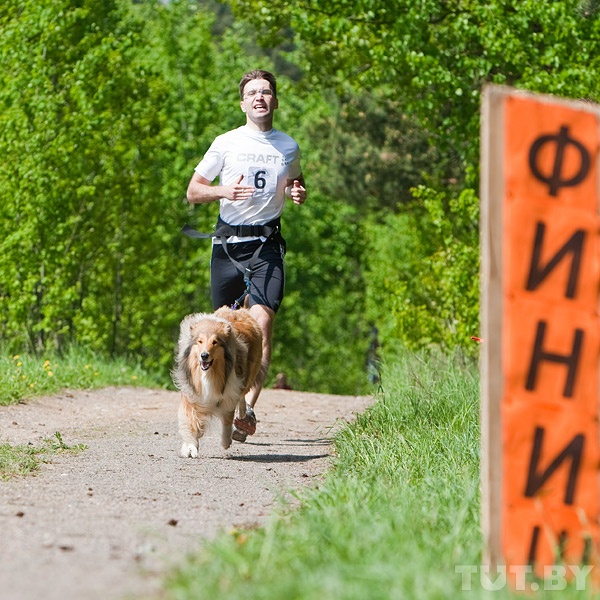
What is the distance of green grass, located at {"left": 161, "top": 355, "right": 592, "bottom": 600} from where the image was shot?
11.8ft

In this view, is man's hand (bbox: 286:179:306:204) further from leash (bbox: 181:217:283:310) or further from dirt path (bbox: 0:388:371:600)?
dirt path (bbox: 0:388:371:600)

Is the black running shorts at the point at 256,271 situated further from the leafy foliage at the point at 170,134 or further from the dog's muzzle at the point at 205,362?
the leafy foliage at the point at 170,134

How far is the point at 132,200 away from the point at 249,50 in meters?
44.4

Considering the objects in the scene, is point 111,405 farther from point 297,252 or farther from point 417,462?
point 297,252

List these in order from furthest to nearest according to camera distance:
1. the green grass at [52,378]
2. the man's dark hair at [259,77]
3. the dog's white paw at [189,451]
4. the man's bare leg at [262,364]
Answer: the man's dark hair at [259,77], the man's bare leg at [262,364], the green grass at [52,378], the dog's white paw at [189,451]

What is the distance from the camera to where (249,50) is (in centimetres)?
6512

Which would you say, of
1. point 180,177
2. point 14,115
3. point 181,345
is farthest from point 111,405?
point 180,177

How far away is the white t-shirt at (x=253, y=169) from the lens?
28.0 feet

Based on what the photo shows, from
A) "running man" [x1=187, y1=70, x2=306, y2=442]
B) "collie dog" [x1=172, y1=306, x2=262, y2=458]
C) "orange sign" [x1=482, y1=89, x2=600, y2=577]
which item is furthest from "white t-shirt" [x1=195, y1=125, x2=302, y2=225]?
"orange sign" [x1=482, y1=89, x2=600, y2=577]

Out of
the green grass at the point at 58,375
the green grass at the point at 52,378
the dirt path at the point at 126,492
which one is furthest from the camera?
the green grass at the point at 58,375

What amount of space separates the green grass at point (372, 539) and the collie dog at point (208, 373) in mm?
953

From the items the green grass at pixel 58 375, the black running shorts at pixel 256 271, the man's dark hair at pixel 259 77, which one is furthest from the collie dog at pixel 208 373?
the green grass at pixel 58 375

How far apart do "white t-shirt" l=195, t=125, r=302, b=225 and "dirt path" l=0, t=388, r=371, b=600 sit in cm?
167

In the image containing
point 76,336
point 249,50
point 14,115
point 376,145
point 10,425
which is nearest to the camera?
point 10,425
